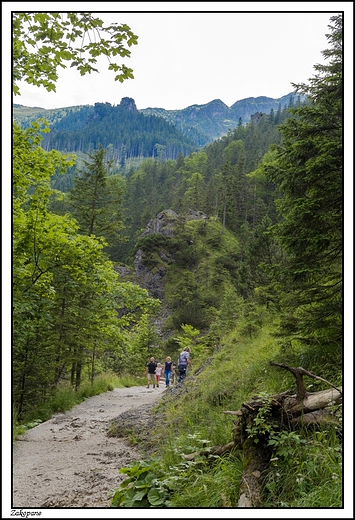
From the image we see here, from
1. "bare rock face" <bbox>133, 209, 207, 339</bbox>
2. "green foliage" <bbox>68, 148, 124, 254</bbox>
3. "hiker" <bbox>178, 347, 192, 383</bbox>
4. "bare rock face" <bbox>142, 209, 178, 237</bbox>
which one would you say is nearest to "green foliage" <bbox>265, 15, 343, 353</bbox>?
"hiker" <bbox>178, 347, 192, 383</bbox>

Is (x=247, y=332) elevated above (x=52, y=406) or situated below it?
above

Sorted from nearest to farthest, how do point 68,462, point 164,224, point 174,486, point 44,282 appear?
point 174,486, point 68,462, point 44,282, point 164,224

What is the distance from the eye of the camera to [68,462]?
21.0 ft

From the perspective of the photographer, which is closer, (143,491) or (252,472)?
(252,472)

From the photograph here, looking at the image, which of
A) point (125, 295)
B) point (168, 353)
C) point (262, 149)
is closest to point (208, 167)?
point (262, 149)

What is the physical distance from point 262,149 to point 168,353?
60.0m

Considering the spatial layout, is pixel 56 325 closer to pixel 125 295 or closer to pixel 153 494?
pixel 125 295

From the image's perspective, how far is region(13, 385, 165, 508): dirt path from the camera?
480 centimetres

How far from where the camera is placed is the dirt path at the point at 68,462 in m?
4.80

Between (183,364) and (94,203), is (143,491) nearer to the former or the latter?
(183,364)

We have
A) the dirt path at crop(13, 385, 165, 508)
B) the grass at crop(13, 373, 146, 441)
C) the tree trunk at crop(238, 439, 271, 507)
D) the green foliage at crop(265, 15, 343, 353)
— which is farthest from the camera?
the grass at crop(13, 373, 146, 441)

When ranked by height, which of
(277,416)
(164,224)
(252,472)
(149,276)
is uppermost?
(164,224)

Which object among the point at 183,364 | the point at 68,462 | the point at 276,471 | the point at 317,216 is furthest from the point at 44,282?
the point at 183,364

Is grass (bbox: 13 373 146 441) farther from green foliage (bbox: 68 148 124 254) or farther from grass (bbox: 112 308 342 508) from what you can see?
green foliage (bbox: 68 148 124 254)
